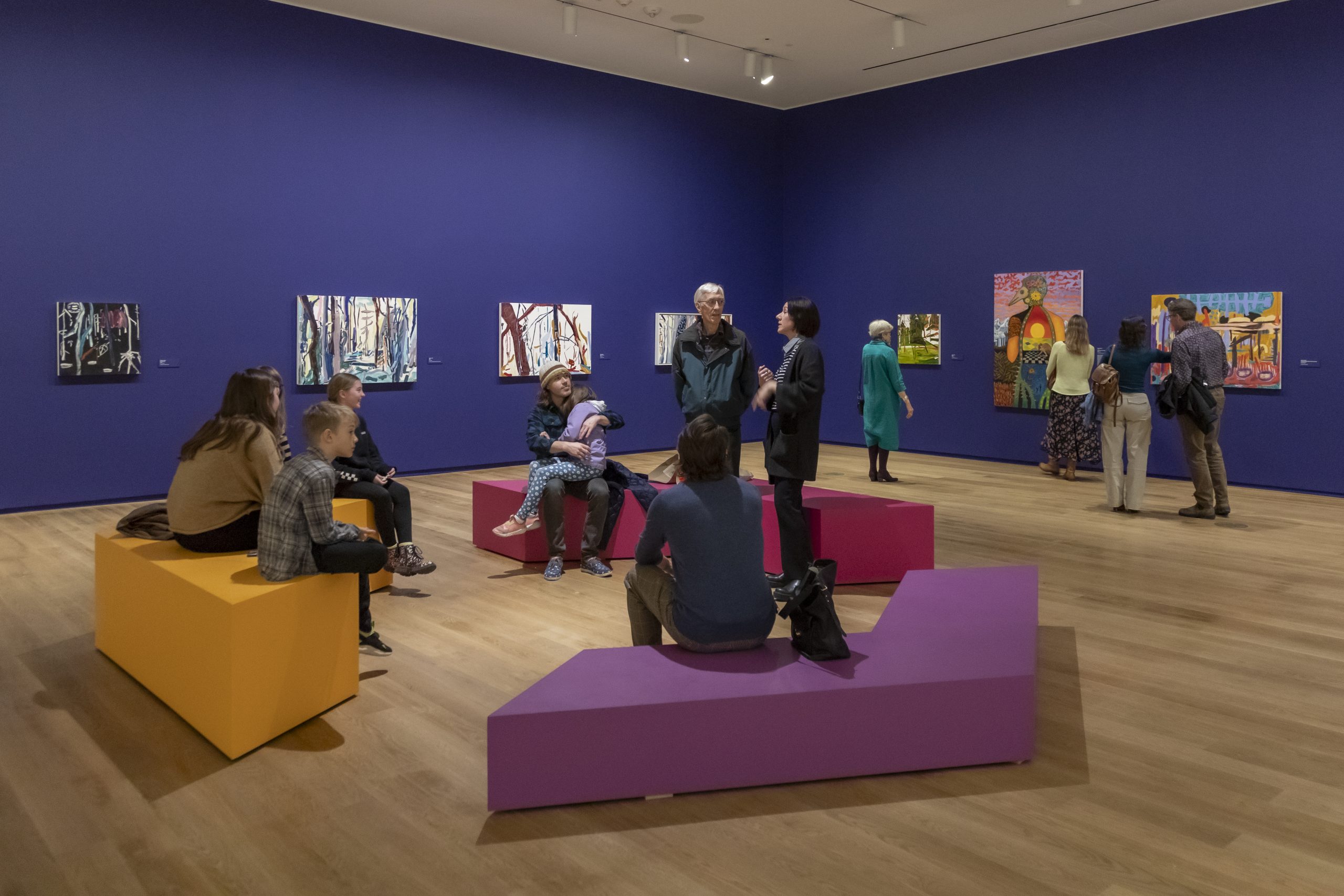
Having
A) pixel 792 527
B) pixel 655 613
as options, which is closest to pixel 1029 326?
pixel 792 527

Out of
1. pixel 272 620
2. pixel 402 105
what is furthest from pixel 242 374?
pixel 402 105

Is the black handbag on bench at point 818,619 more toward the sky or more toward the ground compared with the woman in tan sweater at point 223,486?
more toward the ground

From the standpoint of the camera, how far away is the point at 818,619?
3.95 meters

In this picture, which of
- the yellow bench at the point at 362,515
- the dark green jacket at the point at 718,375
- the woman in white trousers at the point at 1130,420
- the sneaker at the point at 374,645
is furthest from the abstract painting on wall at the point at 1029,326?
the sneaker at the point at 374,645

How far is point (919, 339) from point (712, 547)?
1125cm

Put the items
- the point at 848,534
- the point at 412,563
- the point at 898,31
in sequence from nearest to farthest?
the point at 412,563
the point at 848,534
the point at 898,31

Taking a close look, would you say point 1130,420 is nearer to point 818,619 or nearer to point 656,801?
point 818,619

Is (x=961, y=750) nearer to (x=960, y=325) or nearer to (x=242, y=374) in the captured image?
(x=242, y=374)

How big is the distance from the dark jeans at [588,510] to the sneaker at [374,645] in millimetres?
1956

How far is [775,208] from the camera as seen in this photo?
16.2 meters

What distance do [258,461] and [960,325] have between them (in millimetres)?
11052

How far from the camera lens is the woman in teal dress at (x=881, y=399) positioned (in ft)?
38.9

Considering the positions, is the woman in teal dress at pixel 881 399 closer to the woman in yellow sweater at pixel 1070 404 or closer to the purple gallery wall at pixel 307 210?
the woman in yellow sweater at pixel 1070 404

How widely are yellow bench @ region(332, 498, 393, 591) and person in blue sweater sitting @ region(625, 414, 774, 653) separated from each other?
269 cm
